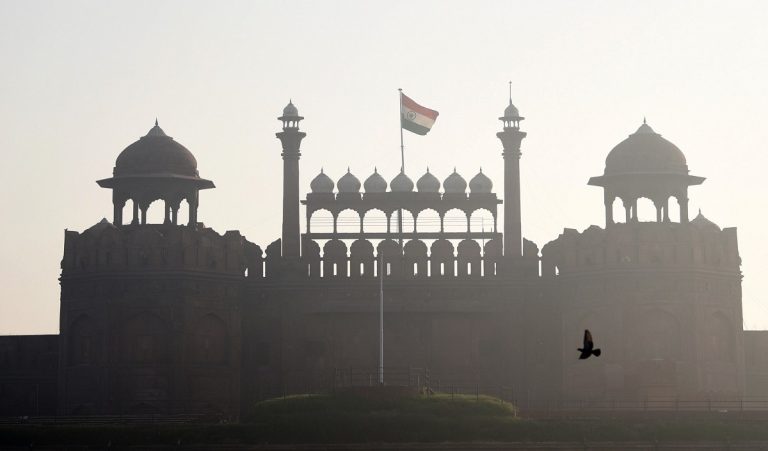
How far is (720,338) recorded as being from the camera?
7100cm

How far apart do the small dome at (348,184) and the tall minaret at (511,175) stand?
22.7ft

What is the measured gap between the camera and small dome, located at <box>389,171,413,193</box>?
7738cm

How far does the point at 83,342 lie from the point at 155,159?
344 inches

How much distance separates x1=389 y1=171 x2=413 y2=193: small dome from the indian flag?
2.22 metres

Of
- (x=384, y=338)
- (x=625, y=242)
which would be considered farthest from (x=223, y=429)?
(x=625, y=242)

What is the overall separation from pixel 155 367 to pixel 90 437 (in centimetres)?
980

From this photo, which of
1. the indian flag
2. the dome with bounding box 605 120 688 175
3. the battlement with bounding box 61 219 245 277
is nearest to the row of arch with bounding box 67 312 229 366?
the battlement with bounding box 61 219 245 277

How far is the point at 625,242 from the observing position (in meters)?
70.9

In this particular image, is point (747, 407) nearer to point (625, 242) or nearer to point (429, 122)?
point (625, 242)

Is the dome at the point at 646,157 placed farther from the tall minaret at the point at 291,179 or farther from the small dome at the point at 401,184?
the tall minaret at the point at 291,179

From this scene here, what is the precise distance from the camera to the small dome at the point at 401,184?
77.4 m

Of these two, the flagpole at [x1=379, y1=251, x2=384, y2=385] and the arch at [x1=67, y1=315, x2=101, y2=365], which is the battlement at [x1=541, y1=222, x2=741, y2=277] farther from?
the arch at [x1=67, y1=315, x2=101, y2=365]

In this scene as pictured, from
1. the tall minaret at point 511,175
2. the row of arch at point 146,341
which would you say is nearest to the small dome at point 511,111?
the tall minaret at point 511,175

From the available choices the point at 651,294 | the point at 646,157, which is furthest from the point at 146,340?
the point at 646,157
